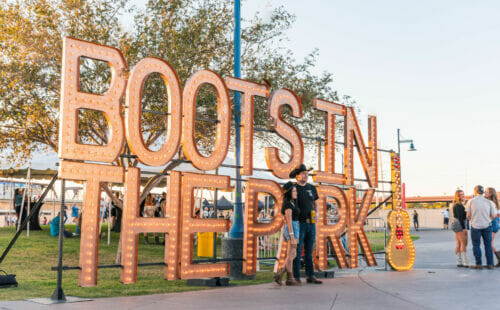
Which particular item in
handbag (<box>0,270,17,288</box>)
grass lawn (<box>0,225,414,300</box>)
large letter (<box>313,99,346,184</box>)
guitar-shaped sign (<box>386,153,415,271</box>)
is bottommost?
grass lawn (<box>0,225,414,300</box>)

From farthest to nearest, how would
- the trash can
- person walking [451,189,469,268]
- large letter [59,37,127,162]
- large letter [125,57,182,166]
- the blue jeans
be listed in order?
the trash can
person walking [451,189,469,268]
the blue jeans
large letter [125,57,182,166]
large letter [59,37,127,162]

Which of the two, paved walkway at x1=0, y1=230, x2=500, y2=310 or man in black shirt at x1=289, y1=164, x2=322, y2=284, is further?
man in black shirt at x1=289, y1=164, x2=322, y2=284

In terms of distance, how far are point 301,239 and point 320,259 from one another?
64.1 inches

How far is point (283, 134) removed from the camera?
1053cm

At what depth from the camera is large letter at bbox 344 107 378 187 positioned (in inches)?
481

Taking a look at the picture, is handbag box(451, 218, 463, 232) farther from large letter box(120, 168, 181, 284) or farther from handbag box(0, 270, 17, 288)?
handbag box(0, 270, 17, 288)

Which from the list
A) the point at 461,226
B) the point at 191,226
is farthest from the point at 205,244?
the point at 461,226

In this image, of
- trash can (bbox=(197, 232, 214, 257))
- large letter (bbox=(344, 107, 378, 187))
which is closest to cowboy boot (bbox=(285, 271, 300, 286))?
large letter (bbox=(344, 107, 378, 187))

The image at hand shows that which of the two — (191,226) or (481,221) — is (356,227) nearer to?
(481,221)

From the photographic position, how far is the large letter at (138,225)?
8.01 metres

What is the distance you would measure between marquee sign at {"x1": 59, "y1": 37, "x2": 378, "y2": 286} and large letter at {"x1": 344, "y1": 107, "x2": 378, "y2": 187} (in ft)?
3.05

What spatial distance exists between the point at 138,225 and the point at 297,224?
291 centimetres

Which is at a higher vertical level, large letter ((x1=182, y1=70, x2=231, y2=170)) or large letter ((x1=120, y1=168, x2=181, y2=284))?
large letter ((x1=182, y1=70, x2=231, y2=170))

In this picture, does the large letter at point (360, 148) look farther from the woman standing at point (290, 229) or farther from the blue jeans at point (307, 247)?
the woman standing at point (290, 229)
